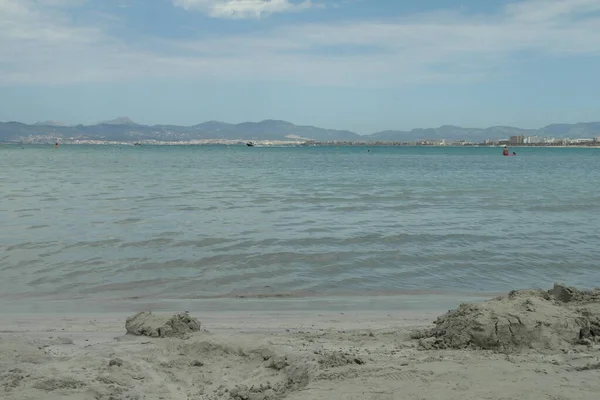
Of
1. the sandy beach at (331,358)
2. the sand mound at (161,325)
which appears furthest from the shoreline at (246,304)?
the sand mound at (161,325)

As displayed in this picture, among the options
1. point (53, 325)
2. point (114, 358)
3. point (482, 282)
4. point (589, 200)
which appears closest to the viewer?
point (114, 358)

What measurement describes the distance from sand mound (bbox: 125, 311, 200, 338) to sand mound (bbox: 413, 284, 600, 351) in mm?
2619

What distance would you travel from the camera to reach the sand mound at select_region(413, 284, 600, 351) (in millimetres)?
5656

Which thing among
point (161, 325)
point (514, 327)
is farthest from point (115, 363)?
point (514, 327)

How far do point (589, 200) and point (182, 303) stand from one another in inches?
840

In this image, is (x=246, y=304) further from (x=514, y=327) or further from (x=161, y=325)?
(x=514, y=327)

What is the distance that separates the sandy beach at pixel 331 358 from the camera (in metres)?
4.59

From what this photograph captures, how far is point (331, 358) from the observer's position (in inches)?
210

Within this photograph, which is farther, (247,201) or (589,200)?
(589,200)

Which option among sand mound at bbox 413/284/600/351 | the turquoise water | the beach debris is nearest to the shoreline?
the turquoise water

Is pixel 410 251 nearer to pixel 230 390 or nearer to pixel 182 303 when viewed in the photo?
pixel 182 303

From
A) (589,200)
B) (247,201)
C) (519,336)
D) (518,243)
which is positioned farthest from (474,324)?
(589,200)

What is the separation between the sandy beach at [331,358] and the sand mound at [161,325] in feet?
0.13

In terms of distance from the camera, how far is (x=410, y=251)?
A: 12672mm
